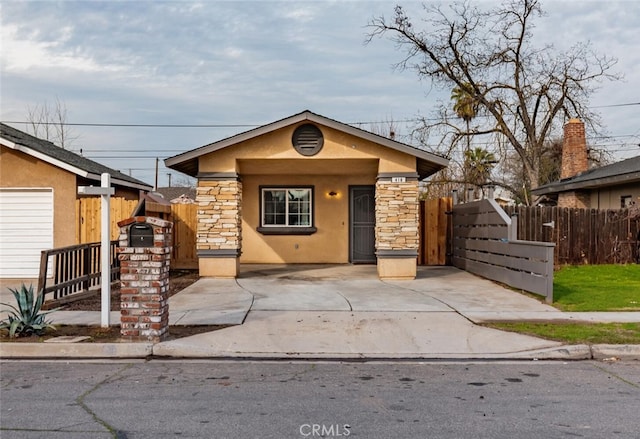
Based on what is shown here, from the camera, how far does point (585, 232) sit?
17062 millimetres

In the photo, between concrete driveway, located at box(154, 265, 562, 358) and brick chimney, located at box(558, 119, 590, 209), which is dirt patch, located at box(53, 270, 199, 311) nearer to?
concrete driveway, located at box(154, 265, 562, 358)

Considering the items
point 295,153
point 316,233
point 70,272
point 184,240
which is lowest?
point 70,272

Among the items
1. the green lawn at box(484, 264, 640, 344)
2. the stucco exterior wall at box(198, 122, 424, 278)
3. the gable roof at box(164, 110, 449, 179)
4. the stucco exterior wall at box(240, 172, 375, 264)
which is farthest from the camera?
the stucco exterior wall at box(240, 172, 375, 264)

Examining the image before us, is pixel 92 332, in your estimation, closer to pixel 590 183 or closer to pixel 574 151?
pixel 590 183

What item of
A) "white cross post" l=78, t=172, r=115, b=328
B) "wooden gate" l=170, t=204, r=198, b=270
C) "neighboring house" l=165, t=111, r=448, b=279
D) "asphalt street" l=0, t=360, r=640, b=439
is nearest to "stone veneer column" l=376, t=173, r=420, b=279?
"neighboring house" l=165, t=111, r=448, b=279

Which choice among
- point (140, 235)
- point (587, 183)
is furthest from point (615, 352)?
point (587, 183)

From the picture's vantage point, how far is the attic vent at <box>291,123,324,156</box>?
44.4 feet

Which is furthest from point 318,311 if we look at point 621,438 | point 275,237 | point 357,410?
point 275,237

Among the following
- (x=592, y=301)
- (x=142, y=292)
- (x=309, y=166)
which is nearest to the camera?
(x=142, y=292)

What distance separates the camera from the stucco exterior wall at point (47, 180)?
14.4m

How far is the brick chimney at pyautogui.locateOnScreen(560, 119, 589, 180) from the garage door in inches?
834

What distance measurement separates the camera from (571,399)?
5.38 meters

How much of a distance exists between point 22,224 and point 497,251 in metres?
12.4

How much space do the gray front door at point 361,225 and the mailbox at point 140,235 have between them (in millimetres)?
10390
